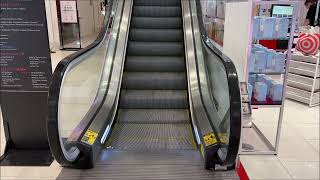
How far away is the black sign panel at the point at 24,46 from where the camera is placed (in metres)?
3.25

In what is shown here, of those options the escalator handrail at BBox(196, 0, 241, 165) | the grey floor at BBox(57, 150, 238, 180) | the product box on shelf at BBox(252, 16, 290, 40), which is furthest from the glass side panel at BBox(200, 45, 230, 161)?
the product box on shelf at BBox(252, 16, 290, 40)

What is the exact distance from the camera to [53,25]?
34.7ft

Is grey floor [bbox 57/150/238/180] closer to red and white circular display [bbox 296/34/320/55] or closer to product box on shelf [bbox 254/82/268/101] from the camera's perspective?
product box on shelf [bbox 254/82/268/101]

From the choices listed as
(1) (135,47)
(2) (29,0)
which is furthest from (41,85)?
(1) (135,47)

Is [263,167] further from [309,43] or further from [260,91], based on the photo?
[309,43]

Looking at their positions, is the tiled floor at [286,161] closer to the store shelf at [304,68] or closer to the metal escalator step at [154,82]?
the store shelf at [304,68]

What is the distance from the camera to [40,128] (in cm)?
367

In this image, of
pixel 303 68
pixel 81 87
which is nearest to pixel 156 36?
pixel 81 87

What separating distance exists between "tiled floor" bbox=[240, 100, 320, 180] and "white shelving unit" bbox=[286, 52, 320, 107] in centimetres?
74

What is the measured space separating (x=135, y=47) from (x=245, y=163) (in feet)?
8.12

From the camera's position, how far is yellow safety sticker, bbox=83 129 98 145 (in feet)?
9.21

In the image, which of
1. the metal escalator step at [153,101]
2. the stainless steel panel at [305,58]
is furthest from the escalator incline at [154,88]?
the stainless steel panel at [305,58]

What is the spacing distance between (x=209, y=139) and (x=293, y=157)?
61.8 inches

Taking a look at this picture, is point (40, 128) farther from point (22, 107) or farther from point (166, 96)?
point (166, 96)
